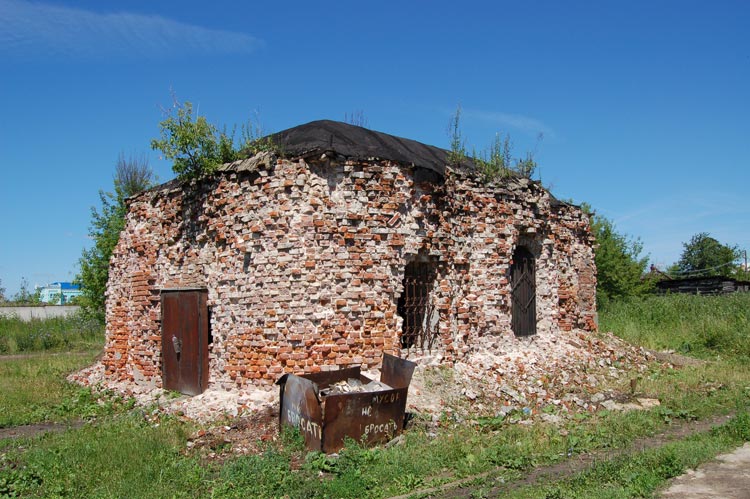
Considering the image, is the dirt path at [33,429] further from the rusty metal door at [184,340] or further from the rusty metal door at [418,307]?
the rusty metal door at [418,307]

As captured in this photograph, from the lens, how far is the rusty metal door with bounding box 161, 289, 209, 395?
1029 cm

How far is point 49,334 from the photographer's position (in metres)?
25.2

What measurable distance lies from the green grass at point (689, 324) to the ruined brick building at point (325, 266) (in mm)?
4619

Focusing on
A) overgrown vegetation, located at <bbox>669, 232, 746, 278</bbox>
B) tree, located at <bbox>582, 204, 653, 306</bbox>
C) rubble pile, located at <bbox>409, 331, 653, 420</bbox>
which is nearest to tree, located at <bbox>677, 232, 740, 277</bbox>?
overgrown vegetation, located at <bbox>669, 232, 746, 278</bbox>

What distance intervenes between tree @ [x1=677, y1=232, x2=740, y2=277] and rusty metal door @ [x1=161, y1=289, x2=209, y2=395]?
49.4 meters

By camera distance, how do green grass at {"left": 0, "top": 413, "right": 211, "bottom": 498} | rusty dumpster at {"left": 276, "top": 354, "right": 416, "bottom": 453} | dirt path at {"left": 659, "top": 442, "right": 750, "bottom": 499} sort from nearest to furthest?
dirt path at {"left": 659, "top": 442, "right": 750, "bottom": 499}, green grass at {"left": 0, "top": 413, "right": 211, "bottom": 498}, rusty dumpster at {"left": 276, "top": 354, "right": 416, "bottom": 453}

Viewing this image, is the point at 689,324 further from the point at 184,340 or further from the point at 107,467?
the point at 107,467

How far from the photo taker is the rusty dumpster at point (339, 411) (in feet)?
23.3

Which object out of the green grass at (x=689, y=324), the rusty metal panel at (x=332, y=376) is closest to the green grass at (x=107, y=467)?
the rusty metal panel at (x=332, y=376)

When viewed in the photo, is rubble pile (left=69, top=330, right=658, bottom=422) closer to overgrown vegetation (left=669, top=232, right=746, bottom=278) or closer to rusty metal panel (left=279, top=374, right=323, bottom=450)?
rusty metal panel (left=279, top=374, right=323, bottom=450)

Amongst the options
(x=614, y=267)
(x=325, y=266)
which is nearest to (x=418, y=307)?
(x=325, y=266)

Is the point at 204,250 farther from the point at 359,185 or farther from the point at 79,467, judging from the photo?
the point at 79,467

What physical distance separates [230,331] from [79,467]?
329 centimetres

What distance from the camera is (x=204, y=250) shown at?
10719mm
